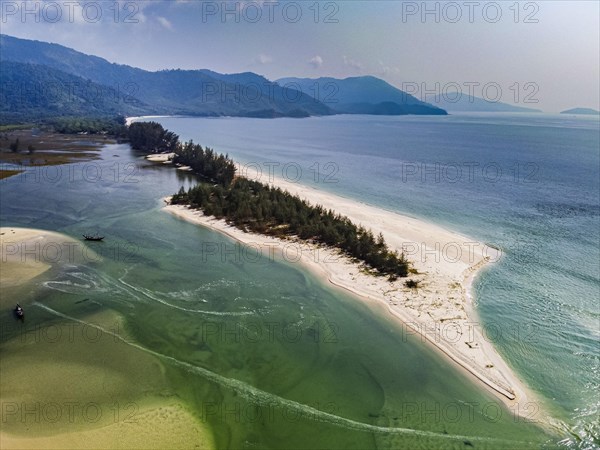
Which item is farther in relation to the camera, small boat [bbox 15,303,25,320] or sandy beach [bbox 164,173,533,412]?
small boat [bbox 15,303,25,320]

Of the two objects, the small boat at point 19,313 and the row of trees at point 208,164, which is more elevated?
the row of trees at point 208,164

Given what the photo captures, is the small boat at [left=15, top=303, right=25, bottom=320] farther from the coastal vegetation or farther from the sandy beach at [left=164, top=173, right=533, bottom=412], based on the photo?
the coastal vegetation

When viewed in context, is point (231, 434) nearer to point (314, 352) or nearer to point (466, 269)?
point (314, 352)

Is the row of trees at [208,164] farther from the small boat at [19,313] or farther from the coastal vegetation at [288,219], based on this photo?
the small boat at [19,313]

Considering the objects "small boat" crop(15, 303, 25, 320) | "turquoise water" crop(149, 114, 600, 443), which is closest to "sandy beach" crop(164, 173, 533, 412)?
"turquoise water" crop(149, 114, 600, 443)

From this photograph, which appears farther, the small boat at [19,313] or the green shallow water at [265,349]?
the small boat at [19,313]

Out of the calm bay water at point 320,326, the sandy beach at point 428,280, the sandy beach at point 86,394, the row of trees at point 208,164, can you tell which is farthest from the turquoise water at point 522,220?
the sandy beach at point 86,394
